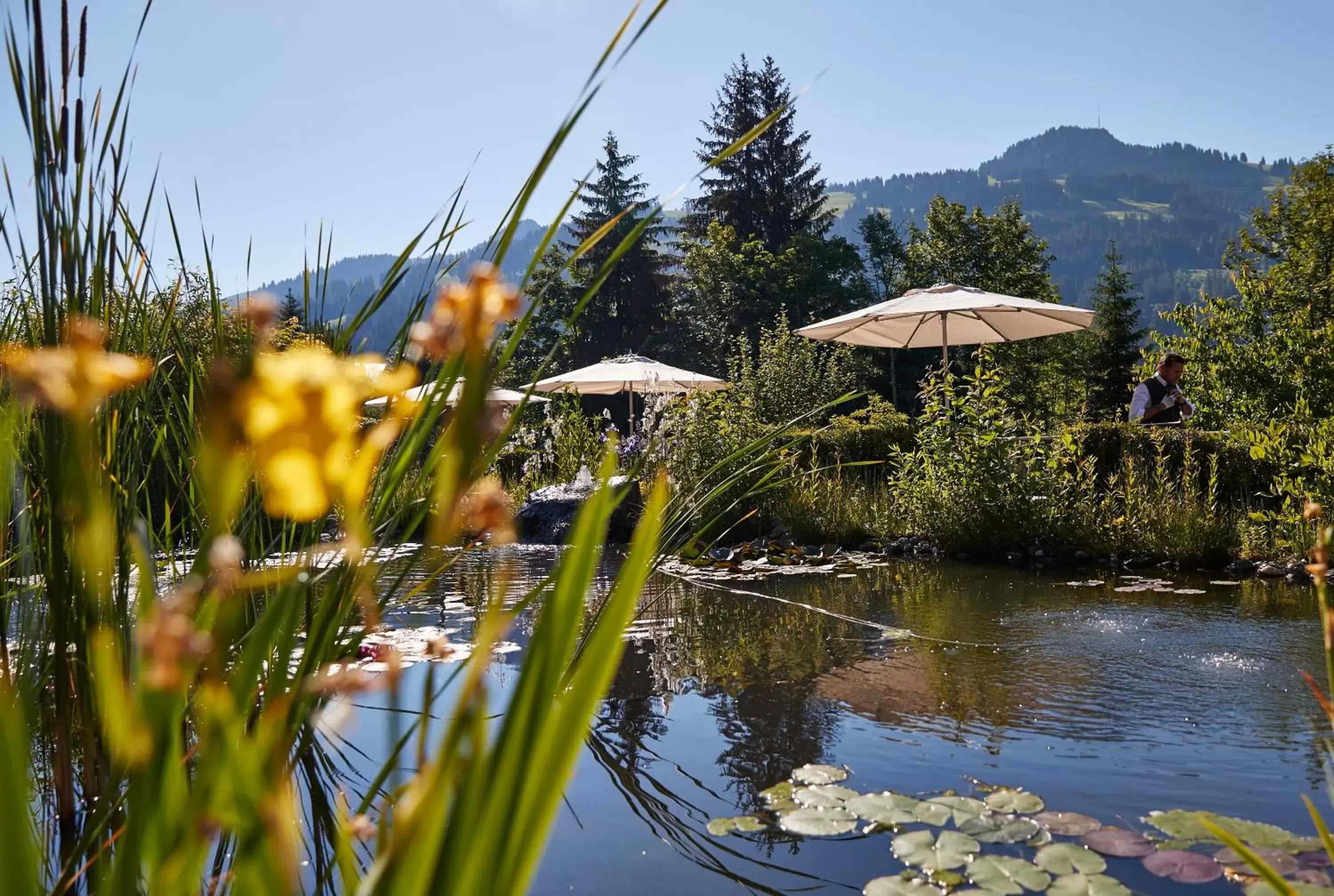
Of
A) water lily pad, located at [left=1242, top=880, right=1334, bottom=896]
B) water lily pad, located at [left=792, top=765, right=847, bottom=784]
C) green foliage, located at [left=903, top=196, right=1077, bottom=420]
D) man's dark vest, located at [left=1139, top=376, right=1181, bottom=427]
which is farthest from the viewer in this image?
green foliage, located at [left=903, top=196, right=1077, bottom=420]

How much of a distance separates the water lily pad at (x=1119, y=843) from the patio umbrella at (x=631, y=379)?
36.1 feet

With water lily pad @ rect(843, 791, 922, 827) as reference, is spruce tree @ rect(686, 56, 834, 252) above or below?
above

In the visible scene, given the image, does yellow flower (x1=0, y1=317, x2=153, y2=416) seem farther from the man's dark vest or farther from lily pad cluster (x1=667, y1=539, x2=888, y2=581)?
the man's dark vest

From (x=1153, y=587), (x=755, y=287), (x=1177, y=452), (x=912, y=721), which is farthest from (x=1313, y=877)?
(x=755, y=287)

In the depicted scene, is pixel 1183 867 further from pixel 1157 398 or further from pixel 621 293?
pixel 621 293

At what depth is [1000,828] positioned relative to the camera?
83.7 inches

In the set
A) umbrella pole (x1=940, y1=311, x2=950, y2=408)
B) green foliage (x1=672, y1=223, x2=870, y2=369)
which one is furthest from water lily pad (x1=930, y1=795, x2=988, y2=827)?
green foliage (x1=672, y1=223, x2=870, y2=369)

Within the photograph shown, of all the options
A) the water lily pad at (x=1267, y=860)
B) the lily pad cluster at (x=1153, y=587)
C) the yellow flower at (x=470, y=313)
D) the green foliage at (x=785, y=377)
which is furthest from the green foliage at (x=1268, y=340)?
the yellow flower at (x=470, y=313)

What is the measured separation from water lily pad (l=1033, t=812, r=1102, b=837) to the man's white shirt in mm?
8090

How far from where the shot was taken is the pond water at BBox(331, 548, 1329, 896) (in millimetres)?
2104

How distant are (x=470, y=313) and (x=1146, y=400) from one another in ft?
34.2

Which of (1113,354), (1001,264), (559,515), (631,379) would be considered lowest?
(559,515)

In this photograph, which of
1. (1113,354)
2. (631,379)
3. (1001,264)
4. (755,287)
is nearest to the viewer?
(631,379)

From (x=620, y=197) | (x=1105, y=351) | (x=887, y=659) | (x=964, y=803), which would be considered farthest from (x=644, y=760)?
(x=620, y=197)
